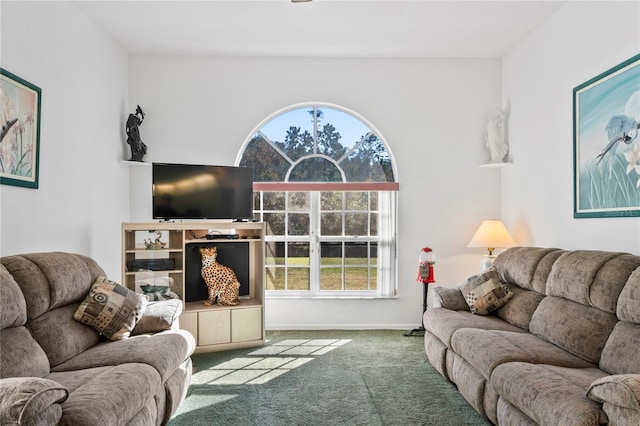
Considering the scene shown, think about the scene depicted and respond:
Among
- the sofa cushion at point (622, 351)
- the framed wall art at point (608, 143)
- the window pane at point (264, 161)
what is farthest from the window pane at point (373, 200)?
the sofa cushion at point (622, 351)

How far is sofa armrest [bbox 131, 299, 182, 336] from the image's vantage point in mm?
3412

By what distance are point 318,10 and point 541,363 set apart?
10.3 ft

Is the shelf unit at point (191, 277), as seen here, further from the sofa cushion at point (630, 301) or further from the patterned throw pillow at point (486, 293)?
the sofa cushion at point (630, 301)

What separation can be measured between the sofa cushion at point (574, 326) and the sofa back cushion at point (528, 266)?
0.25m

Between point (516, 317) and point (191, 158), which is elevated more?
point (191, 158)

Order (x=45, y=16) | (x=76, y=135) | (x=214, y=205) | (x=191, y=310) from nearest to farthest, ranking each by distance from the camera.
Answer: (x=45, y=16), (x=76, y=135), (x=191, y=310), (x=214, y=205)

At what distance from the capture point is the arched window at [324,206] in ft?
18.2

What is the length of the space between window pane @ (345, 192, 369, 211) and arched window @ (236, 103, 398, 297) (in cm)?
1

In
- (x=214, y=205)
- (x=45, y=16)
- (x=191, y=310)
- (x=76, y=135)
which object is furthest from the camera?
(x=214, y=205)

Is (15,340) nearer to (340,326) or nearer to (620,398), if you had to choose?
(620,398)

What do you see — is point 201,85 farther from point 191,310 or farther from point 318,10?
point 191,310

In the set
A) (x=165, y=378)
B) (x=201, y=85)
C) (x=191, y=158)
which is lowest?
(x=165, y=378)

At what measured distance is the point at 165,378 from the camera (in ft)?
9.34

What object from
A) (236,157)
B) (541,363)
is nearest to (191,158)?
(236,157)
